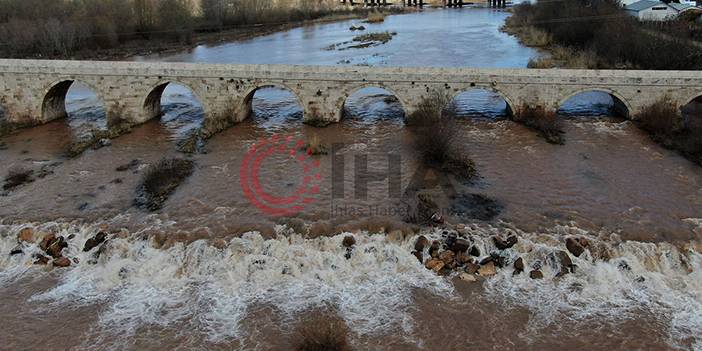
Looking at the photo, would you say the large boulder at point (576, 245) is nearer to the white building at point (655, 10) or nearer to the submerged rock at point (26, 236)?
the submerged rock at point (26, 236)

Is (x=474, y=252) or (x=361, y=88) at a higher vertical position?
(x=361, y=88)

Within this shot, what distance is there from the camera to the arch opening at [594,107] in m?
24.5

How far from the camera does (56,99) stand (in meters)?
26.6

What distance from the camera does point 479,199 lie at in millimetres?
17094

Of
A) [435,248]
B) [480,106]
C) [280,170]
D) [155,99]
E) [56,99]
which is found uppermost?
[56,99]

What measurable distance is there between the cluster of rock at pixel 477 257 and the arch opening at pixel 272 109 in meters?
12.5

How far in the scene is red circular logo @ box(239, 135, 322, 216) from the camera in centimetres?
1708

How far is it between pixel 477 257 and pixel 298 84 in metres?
13.2

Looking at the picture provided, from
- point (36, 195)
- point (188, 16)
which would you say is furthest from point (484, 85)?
point (188, 16)

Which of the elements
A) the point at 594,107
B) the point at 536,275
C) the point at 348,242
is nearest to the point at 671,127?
the point at 594,107

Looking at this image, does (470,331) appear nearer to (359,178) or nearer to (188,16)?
(359,178)

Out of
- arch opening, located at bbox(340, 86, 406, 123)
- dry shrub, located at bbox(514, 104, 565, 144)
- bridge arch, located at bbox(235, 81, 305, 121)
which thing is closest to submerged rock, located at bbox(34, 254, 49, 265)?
bridge arch, located at bbox(235, 81, 305, 121)

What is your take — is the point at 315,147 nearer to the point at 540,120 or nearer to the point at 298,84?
the point at 298,84

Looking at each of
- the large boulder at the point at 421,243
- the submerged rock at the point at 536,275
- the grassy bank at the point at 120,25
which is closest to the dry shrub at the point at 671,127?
the submerged rock at the point at 536,275
